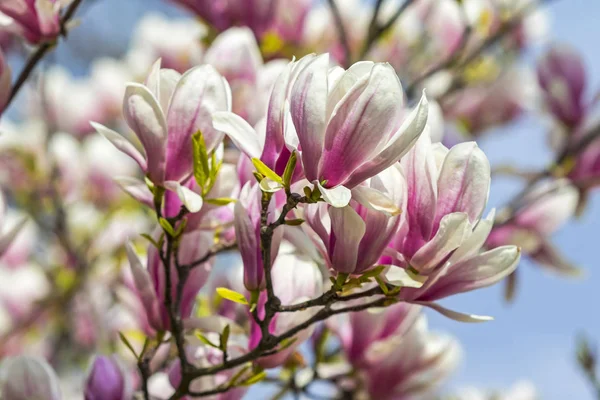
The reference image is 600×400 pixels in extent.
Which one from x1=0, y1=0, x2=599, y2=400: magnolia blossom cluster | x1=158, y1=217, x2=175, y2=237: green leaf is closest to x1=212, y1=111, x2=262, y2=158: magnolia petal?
x1=0, y1=0, x2=599, y2=400: magnolia blossom cluster

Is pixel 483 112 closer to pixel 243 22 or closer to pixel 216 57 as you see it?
pixel 243 22

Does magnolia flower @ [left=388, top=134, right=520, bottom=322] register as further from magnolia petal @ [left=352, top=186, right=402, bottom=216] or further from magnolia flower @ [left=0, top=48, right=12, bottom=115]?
magnolia flower @ [left=0, top=48, right=12, bottom=115]

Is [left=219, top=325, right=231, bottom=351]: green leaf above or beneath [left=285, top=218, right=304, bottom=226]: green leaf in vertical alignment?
beneath

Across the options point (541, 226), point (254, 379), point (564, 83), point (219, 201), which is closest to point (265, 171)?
point (219, 201)

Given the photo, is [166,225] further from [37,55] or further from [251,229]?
[37,55]

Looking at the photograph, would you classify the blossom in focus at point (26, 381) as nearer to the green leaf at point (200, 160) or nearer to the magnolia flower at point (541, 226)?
the green leaf at point (200, 160)

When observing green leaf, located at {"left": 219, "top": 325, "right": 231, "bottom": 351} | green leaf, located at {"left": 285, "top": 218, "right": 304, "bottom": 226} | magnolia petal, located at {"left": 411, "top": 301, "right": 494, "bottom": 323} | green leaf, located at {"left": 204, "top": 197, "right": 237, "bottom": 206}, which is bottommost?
green leaf, located at {"left": 219, "top": 325, "right": 231, "bottom": 351}
